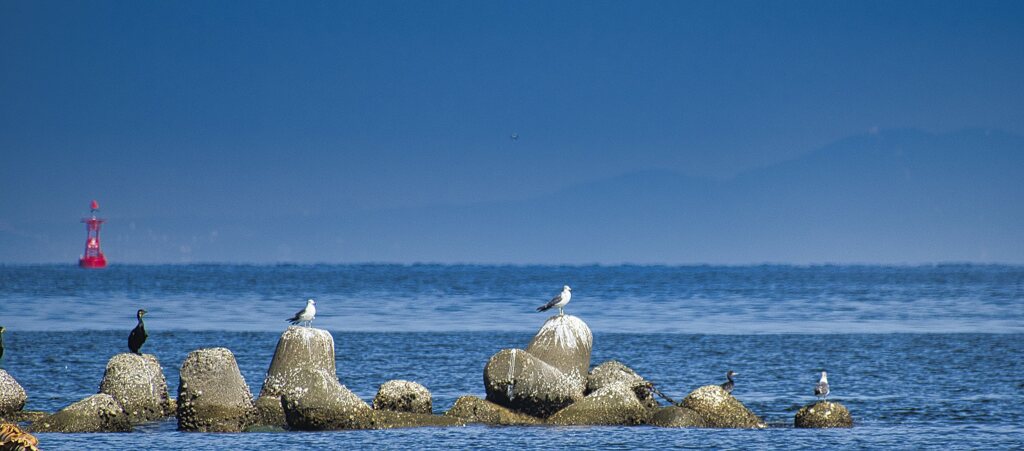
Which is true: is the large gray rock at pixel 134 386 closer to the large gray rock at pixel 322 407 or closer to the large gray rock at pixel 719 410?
the large gray rock at pixel 322 407

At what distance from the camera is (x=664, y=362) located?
3994 cm

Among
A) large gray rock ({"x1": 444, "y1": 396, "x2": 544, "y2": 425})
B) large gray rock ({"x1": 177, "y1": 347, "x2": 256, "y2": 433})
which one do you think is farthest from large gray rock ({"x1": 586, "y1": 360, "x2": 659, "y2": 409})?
large gray rock ({"x1": 177, "y1": 347, "x2": 256, "y2": 433})

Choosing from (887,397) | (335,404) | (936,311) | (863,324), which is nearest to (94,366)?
(335,404)

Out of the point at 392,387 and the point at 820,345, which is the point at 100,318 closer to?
the point at 820,345

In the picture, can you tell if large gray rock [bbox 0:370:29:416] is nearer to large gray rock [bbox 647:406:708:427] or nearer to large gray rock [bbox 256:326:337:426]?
large gray rock [bbox 256:326:337:426]

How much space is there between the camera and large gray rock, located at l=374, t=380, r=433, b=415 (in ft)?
83.5

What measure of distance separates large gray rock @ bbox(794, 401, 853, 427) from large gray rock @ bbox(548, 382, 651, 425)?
9.17 ft

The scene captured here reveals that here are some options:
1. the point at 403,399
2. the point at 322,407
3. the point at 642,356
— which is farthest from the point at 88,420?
the point at 642,356

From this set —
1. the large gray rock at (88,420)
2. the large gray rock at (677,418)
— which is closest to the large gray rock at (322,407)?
the large gray rock at (88,420)

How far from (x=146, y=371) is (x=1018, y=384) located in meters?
21.0

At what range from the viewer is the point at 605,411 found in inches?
973

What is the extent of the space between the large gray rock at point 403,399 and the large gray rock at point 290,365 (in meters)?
1.08

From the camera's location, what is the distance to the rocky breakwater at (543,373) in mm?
24906

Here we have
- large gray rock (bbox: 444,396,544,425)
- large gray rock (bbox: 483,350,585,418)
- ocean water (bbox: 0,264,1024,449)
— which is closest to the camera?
ocean water (bbox: 0,264,1024,449)
